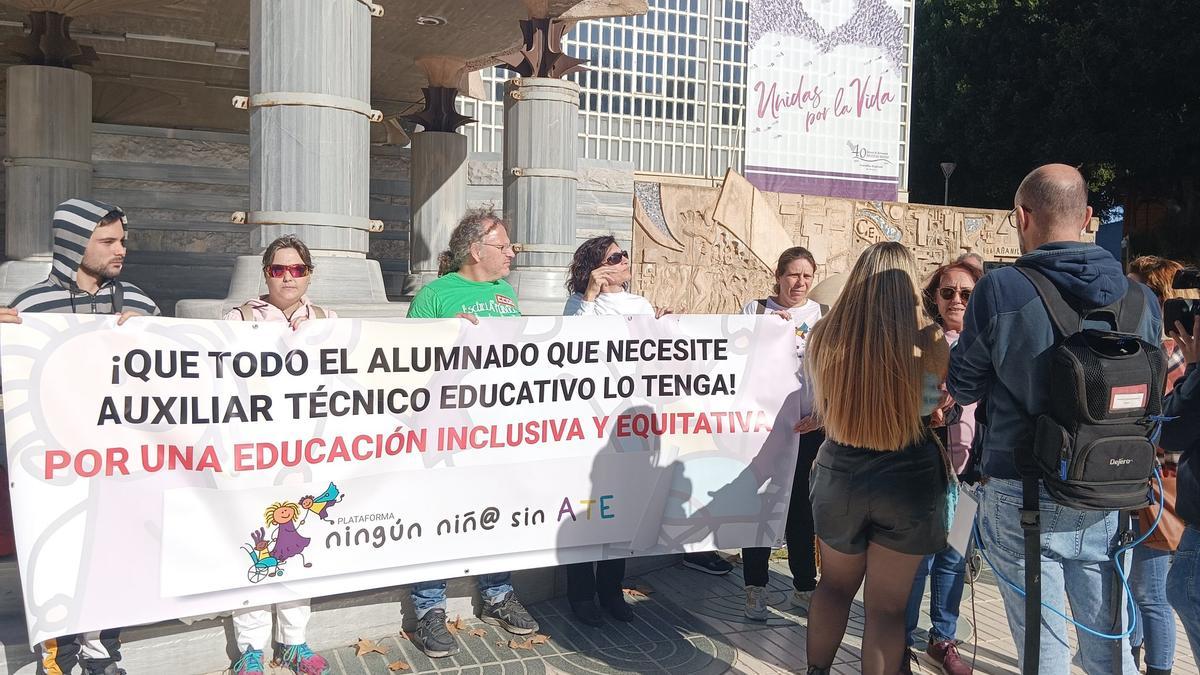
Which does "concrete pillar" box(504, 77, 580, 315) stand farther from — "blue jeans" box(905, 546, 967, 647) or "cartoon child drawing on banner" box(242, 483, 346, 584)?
"cartoon child drawing on banner" box(242, 483, 346, 584)

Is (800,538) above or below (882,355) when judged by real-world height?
below

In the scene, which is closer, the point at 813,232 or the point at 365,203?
the point at 365,203

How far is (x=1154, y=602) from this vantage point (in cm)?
383

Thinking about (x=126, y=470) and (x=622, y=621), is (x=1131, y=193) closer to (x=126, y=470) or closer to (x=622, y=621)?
(x=622, y=621)

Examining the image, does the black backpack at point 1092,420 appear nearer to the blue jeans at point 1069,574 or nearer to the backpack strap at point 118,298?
the blue jeans at point 1069,574

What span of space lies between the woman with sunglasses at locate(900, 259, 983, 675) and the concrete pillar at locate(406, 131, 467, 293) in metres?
9.81

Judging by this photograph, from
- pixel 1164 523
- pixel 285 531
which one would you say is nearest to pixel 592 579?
pixel 285 531

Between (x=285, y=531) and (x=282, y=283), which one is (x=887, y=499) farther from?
(x=282, y=283)

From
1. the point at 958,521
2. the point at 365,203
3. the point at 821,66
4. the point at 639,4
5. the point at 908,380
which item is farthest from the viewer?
the point at 821,66

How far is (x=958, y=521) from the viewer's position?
3.45 meters

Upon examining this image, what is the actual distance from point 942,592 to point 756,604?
971mm

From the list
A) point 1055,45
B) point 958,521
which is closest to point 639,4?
point 958,521

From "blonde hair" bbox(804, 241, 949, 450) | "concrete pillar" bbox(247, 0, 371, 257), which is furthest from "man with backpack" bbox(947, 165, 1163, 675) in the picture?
"concrete pillar" bbox(247, 0, 371, 257)

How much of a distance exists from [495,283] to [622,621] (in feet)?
6.15
